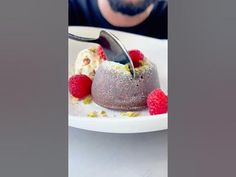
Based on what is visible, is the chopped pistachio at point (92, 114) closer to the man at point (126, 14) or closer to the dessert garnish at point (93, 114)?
the dessert garnish at point (93, 114)

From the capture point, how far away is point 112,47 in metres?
0.57

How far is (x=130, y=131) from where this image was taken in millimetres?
550

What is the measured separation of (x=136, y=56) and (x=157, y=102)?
2.7 inches

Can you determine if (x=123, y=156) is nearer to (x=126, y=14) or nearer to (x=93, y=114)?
(x=93, y=114)

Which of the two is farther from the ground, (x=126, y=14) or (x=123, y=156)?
(x=126, y=14)

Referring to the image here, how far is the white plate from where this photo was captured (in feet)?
1.80

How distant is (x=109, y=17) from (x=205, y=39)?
0.14 meters

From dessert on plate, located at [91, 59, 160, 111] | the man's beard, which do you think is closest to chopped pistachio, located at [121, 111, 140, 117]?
dessert on plate, located at [91, 59, 160, 111]

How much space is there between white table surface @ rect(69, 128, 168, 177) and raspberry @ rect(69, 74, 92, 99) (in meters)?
0.05

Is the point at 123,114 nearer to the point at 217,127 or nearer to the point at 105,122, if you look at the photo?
the point at 105,122

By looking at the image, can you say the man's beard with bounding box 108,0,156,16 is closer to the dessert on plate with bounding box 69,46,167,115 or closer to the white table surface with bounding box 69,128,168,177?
the dessert on plate with bounding box 69,46,167,115

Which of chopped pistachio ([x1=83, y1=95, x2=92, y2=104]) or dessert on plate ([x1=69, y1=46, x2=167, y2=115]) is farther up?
dessert on plate ([x1=69, y1=46, x2=167, y2=115])

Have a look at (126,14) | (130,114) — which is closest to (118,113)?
(130,114)

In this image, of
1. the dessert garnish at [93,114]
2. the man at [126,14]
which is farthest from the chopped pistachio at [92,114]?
the man at [126,14]
